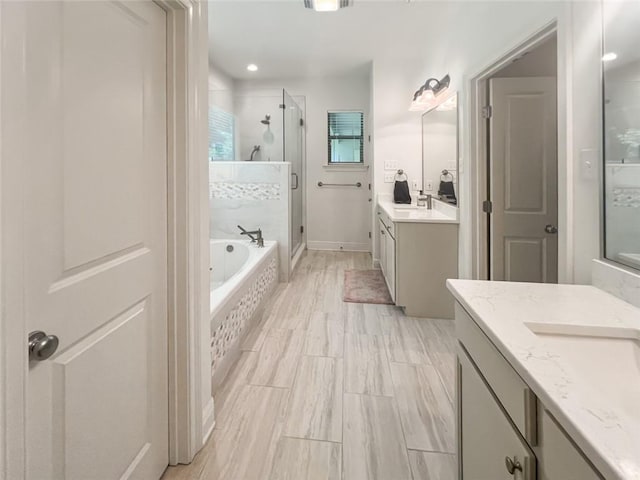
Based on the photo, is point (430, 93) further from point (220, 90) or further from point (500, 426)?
point (500, 426)

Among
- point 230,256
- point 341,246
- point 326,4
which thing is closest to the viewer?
point 326,4

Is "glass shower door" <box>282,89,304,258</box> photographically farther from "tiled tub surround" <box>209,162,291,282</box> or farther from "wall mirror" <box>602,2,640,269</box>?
"wall mirror" <box>602,2,640,269</box>

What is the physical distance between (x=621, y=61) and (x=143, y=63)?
63.0 inches

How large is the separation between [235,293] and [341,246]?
12.1ft

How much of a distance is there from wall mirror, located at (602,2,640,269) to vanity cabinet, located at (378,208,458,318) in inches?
72.0

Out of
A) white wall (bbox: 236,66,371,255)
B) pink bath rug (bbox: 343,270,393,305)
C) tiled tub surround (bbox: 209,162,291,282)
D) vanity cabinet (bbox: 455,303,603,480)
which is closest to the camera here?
vanity cabinet (bbox: 455,303,603,480)

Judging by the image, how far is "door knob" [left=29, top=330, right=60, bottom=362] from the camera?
81cm

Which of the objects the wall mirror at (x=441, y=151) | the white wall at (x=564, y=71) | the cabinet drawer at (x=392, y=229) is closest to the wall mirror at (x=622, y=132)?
the white wall at (x=564, y=71)

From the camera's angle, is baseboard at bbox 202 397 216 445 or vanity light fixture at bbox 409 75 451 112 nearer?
baseboard at bbox 202 397 216 445

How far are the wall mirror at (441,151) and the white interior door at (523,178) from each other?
459mm

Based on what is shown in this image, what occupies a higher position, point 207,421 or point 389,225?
point 389,225

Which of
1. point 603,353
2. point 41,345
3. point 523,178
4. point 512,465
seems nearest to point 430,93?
point 523,178

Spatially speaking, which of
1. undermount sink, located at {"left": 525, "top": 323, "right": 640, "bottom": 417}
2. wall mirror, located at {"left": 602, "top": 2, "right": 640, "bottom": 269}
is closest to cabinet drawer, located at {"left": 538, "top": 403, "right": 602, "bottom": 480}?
undermount sink, located at {"left": 525, "top": 323, "right": 640, "bottom": 417}

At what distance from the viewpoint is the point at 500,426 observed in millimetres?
899
